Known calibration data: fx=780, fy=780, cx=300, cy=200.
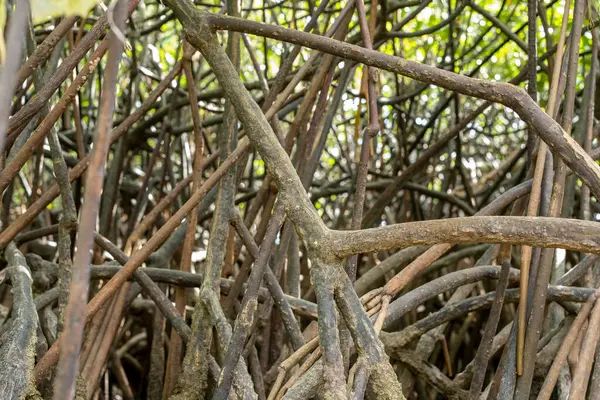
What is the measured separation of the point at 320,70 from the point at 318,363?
0.61 meters

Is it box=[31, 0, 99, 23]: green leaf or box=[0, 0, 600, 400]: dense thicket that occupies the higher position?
box=[0, 0, 600, 400]: dense thicket

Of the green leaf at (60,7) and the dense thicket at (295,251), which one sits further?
the dense thicket at (295,251)

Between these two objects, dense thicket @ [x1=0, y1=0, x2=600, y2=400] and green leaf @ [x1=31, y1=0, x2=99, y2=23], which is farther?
dense thicket @ [x1=0, y1=0, x2=600, y2=400]

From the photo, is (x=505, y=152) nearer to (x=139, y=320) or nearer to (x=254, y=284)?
(x=139, y=320)

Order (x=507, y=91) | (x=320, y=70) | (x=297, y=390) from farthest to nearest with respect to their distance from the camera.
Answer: (x=320, y=70) → (x=297, y=390) → (x=507, y=91)

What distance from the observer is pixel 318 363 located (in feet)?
3.85

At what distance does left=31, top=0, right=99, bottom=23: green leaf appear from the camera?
47 centimetres

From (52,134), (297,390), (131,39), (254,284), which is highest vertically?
(131,39)

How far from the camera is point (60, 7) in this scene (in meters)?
0.48

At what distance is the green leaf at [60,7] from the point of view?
475mm

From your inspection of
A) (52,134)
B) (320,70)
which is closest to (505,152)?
(320,70)

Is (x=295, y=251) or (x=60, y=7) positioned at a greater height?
(x=295, y=251)

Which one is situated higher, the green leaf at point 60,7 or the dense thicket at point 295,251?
the dense thicket at point 295,251

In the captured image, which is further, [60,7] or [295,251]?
[295,251]
